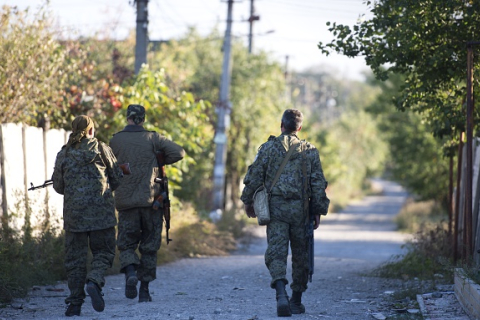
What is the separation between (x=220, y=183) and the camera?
76.0 ft

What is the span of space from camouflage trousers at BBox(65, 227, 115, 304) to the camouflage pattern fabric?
1.44 m

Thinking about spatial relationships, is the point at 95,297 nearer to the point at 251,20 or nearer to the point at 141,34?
the point at 141,34

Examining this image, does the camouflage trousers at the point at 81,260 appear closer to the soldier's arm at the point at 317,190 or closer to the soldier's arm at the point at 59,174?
the soldier's arm at the point at 59,174

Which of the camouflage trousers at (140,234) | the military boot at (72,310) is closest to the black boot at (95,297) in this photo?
the military boot at (72,310)

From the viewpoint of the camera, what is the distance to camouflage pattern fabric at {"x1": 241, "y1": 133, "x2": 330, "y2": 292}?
25.6 feet

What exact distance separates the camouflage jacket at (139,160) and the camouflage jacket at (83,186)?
669 mm

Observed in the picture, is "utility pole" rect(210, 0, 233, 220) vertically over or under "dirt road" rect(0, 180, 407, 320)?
over

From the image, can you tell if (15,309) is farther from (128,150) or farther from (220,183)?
(220,183)

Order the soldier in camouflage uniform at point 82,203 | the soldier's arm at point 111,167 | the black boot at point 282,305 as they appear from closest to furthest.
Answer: the black boot at point 282,305 → the soldier in camouflage uniform at point 82,203 → the soldier's arm at point 111,167

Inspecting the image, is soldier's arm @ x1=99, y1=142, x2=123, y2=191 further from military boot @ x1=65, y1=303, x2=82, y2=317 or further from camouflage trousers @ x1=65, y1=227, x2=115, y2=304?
military boot @ x1=65, y1=303, x2=82, y2=317

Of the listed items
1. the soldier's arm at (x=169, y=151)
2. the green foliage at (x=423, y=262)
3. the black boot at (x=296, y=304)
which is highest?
the soldier's arm at (x=169, y=151)

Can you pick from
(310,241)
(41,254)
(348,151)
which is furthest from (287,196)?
(348,151)

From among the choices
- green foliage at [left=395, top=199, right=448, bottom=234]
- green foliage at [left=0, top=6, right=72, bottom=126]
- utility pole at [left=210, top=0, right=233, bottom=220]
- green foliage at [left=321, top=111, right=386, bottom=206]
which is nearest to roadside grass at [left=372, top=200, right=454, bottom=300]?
green foliage at [left=0, top=6, right=72, bottom=126]

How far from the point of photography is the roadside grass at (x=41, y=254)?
8880mm
